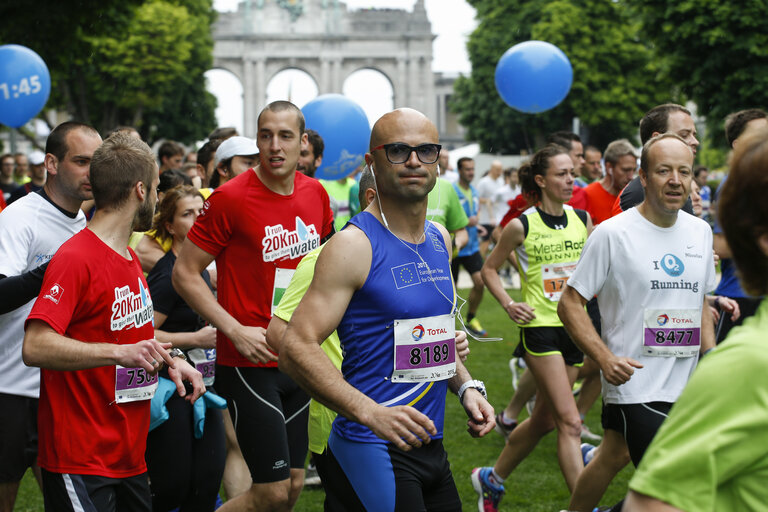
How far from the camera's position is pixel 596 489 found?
4.52m

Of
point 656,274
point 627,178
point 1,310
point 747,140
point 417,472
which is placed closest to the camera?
point 747,140

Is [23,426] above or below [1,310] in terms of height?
below

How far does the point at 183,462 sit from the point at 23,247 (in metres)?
1.24

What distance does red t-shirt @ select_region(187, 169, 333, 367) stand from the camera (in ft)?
15.0

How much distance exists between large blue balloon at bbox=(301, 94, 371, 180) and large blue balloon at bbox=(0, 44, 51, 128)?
4783mm

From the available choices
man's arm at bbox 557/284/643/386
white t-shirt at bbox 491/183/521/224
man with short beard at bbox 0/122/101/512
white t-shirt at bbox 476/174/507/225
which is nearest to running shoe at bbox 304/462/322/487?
man with short beard at bbox 0/122/101/512

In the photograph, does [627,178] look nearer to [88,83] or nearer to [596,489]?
[596,489]

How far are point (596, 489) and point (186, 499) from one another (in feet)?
6.68

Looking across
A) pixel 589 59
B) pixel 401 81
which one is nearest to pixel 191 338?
pixel 589 59

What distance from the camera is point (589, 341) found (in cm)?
430

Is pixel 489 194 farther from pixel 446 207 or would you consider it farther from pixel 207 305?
pixel 207 305

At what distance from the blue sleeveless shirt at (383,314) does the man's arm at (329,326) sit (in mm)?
57

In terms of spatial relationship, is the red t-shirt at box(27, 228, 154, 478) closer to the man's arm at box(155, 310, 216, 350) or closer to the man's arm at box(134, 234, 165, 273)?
the man's arm at box(155, 310, 216, 350)

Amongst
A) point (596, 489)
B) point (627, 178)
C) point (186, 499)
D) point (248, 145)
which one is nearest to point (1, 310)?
point (186, 499)
